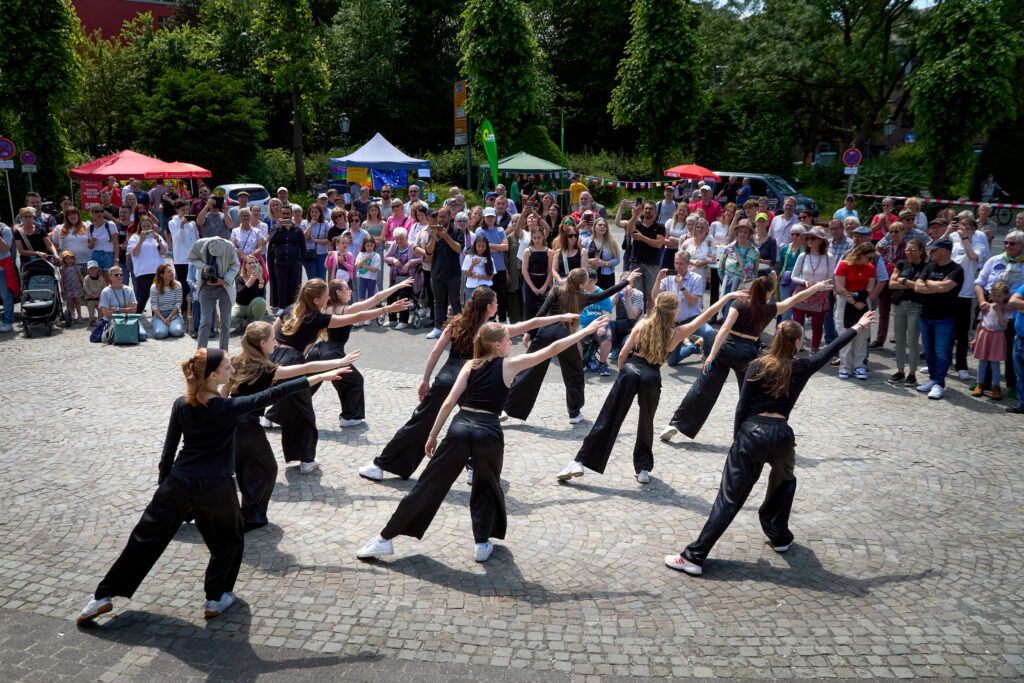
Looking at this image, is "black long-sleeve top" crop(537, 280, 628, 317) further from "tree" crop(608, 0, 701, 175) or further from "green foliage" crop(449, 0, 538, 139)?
"tree" crop(608, 0, 701, 175)

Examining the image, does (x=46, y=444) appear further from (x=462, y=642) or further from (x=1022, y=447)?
(x=1022, y=447)

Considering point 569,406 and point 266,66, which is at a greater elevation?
point 266,66

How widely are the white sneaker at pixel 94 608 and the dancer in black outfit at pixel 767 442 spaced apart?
12.1ft

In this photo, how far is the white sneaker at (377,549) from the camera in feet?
19.6

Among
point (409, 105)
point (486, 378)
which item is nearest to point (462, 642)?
point (486, 378)

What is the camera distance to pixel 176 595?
5527 millimetres

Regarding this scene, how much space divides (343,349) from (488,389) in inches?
115

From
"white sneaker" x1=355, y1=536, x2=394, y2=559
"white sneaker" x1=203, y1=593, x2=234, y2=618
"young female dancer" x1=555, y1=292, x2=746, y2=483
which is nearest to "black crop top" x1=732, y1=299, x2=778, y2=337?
"young female dancer" x1=555, y1=292, x2=746, y2=483

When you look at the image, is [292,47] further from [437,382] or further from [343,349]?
[437,382]

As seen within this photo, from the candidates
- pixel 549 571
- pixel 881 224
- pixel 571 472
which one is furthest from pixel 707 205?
pixel 549 571

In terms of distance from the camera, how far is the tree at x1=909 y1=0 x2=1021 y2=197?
2623 centimetres

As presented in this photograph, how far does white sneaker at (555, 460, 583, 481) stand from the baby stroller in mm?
9760

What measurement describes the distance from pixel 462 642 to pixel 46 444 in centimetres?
546

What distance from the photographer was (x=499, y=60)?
2973 cm
